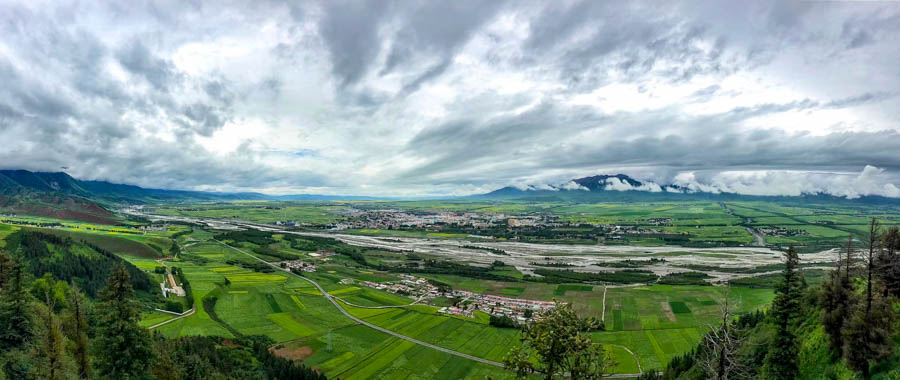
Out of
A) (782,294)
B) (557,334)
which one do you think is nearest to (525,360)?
(557,334)

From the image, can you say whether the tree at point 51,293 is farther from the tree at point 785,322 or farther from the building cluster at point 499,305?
the tree at point 785,322

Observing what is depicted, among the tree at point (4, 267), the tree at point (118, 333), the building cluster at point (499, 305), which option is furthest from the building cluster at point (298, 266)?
the tree at point (118, 333)

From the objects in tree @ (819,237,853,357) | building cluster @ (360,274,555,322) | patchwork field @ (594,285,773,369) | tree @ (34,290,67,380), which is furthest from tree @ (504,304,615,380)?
building cluster @ (360,274,555,322)

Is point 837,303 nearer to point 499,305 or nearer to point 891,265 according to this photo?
point 891,265

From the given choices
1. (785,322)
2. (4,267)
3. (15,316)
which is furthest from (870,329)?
(4,267)

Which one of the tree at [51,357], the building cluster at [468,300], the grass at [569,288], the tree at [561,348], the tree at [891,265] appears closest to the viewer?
the tree at [561,348]

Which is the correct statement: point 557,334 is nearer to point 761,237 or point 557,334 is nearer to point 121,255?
point 121,255

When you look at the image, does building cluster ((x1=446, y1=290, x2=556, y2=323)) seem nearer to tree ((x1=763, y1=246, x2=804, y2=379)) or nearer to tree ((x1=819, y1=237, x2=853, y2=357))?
tree ((x1=763, y1=246, x2=804, y2=379))
